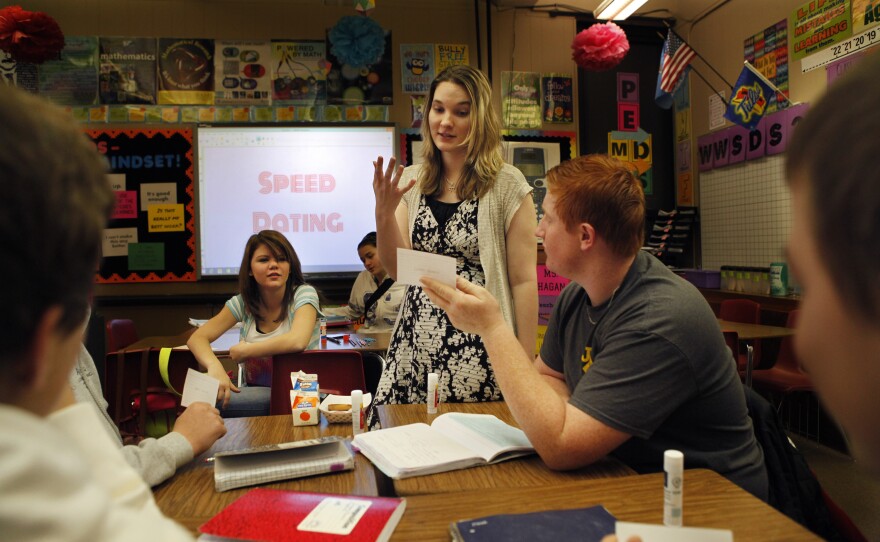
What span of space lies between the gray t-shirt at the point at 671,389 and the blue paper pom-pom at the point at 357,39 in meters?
4.20

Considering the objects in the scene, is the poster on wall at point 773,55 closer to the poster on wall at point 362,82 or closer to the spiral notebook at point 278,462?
the poster on wall at point 362,82

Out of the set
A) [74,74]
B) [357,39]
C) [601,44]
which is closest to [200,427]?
[357,39]

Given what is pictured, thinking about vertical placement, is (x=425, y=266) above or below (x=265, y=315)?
above

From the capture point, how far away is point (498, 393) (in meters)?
2.01

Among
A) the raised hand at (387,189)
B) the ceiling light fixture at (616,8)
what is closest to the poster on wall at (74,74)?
the ceiling light fixture at (616,8)

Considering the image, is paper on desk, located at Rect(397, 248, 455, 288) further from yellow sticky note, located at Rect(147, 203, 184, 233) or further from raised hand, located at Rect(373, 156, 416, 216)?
yellow sticky note, located at Rect(147, 203, 184, 233)

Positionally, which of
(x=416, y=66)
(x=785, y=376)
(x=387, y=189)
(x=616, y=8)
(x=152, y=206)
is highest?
(x=616, y=8)

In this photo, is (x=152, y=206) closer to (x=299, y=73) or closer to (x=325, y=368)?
(x=299, y=73)

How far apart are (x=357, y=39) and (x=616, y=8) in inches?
84.3

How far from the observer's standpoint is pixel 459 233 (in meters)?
2.08

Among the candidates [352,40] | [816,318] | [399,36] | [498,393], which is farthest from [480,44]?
[816,318]

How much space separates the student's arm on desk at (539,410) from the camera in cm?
121

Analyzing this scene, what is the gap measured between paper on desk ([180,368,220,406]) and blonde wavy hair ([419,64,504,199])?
3.34 ft

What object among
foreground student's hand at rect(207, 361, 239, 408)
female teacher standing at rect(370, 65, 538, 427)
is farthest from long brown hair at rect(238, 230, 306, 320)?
female teacher standing at rect(370, 65, 538, 427)
